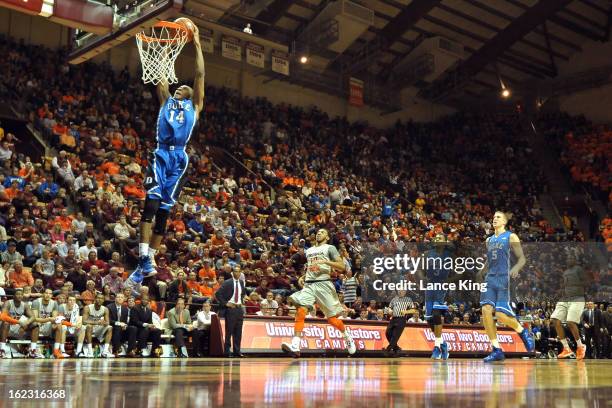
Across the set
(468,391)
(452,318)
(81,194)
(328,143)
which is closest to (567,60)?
(328,143)

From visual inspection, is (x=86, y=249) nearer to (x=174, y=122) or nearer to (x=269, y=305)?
(x=269, y=305)

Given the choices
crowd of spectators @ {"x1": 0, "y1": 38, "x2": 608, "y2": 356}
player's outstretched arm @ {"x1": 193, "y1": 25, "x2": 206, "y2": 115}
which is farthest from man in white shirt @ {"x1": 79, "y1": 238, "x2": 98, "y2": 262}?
player's outstretched arm @ {"x1": 193, "y1": 25, "x2": 206, "y2": 115}

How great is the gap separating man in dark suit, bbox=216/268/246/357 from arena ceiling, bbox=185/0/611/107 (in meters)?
12.8

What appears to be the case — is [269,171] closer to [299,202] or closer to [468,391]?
[299,202]

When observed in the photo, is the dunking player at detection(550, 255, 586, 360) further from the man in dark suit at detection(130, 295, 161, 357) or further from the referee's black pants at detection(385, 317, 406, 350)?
the man in dark suit at detection(130, 295, 161, 357)

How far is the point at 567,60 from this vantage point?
35.0m

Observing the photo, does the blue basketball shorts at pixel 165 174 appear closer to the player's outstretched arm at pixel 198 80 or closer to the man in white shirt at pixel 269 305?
the player's outstretched arm at pixel 198 80

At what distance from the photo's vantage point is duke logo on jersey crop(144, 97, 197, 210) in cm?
834

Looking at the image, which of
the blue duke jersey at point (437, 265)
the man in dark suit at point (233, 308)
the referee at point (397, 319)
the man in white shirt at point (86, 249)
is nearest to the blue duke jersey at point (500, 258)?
the blue duke jersey at point (437, 265)

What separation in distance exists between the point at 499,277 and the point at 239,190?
12694 millimetres

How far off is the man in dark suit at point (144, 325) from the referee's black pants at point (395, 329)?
15.9ft

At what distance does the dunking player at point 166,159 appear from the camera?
8.36 metres

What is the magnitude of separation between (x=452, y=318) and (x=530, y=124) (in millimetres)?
18374

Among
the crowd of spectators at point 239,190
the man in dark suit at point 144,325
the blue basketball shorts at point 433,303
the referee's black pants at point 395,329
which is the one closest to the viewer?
the blue basketball shorts at point 433,303
